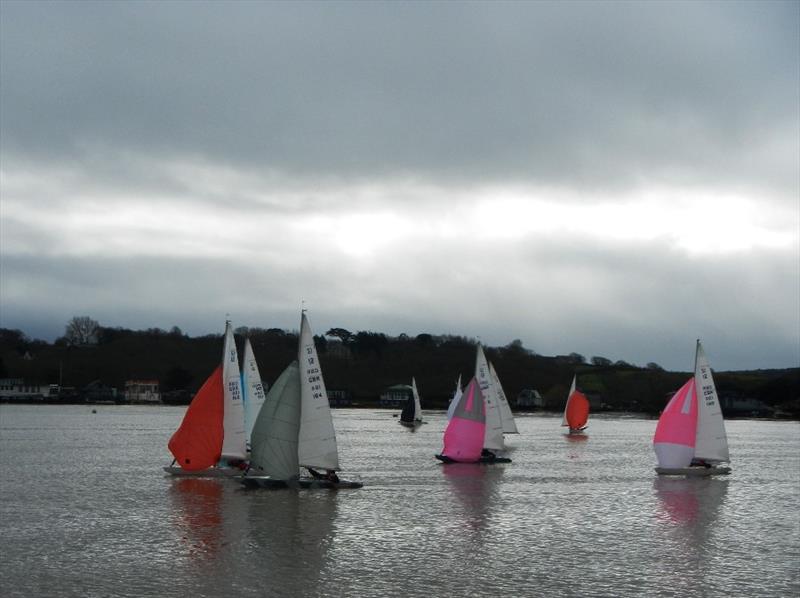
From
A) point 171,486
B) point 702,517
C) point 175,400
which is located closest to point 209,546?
point 171,486

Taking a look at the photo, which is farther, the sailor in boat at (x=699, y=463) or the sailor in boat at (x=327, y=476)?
the sailor in boat at (x=699, y=463)


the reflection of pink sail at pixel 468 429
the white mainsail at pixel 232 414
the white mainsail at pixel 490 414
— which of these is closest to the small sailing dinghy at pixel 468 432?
the reflection of pink sail at pixel 468 429

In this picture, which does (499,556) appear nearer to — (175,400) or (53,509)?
(53,509)

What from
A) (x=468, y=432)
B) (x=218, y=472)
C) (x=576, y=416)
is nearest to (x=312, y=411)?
(x=218, y=472)

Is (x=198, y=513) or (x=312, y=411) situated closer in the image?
(x=198, y=513)

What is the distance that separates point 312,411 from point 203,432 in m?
7.54

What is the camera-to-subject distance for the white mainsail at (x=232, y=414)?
4462 centimetres

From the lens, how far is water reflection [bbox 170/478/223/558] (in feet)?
95.6

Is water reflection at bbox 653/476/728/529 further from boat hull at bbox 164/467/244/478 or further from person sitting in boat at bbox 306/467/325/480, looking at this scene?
boat hull at bbox 164/467/244/478

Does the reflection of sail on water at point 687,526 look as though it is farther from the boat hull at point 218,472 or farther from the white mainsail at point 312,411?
the boat hull at point 218,472

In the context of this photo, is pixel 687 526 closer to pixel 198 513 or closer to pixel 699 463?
pixel 198 513

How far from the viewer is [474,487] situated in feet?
148

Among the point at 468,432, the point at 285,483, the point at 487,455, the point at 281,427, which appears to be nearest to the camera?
the point at 281,427

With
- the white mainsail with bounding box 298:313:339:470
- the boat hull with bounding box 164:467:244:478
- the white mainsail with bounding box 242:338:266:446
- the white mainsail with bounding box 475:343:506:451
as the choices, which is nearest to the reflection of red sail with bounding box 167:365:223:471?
the boat hull with bounding box 164:467:244:478
